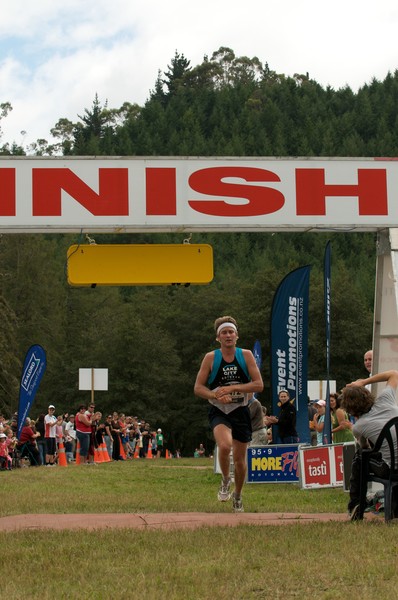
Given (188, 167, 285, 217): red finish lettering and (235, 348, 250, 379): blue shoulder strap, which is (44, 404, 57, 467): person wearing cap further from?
(235, 348, 250, 379): blue shoulder strap

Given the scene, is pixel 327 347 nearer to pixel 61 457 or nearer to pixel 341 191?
pixel 341 191

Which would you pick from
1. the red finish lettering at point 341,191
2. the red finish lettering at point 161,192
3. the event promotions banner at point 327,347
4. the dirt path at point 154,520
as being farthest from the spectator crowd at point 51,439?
the dirt path at point 154,520

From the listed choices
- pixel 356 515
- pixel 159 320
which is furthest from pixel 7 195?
pixel 159 320

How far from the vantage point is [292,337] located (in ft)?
59.2

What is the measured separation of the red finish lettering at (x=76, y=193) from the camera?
12695mm

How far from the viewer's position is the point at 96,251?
12.8 m

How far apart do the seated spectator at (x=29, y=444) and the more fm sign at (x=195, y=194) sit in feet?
46.6

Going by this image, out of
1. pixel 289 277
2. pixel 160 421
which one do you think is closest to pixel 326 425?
pixel 289 277

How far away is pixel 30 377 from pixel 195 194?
14.7 meters

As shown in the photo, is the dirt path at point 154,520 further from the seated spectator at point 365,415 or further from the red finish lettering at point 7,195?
the red finish lettering at point 7,195

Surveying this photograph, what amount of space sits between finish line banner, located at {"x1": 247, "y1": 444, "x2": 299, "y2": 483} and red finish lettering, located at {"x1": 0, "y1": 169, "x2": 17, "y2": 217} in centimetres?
589

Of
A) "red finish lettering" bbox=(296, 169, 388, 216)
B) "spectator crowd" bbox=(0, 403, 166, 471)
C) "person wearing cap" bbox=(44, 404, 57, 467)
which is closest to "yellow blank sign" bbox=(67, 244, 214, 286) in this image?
"red finish lettering" bbox=(296, 169, 388, 216)

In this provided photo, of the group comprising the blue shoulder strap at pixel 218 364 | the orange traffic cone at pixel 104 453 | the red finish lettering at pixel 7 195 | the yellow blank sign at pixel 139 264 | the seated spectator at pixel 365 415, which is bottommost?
the orange traffic cone at pixel 104 453

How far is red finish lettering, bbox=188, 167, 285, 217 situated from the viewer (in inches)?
506
